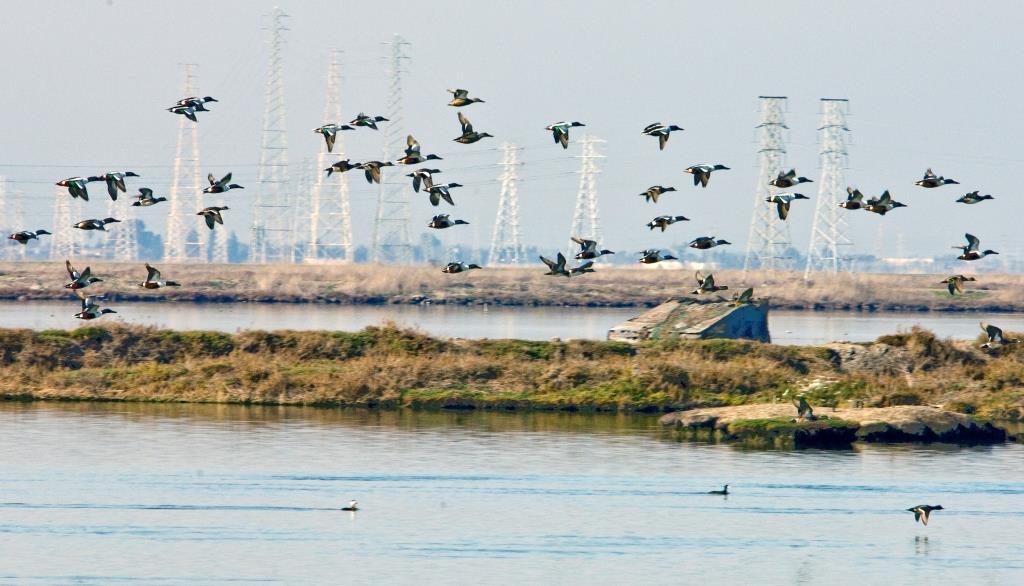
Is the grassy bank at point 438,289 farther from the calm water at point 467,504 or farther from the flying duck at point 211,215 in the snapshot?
the flying duck at point 211,215

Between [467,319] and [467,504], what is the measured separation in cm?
8212

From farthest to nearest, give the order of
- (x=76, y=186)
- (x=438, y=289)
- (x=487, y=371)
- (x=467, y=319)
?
(x=438, y=289) < (x=467, y=319) < (x=487, y=371) < (x=76, y=186)

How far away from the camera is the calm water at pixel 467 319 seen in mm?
99750

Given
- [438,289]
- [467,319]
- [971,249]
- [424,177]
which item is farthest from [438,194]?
[438,289]

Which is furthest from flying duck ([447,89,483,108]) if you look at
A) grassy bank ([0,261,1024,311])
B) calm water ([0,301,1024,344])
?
grassy bank ([0,261,1024,311])

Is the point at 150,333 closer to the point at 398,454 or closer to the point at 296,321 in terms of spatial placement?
the point at 398,454

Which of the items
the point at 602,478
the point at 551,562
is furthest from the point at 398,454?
the point at 551,562

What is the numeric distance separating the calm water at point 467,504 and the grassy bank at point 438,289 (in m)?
105

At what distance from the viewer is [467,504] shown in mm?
39844

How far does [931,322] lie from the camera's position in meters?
132

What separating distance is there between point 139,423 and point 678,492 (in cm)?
1920

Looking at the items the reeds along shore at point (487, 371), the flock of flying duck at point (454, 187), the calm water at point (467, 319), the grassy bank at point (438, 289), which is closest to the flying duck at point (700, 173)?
the flock of flying duck at point (454, 187)

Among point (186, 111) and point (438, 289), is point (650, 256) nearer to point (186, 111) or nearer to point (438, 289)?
point (186, 111)

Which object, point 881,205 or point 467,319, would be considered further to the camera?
point 467,319
